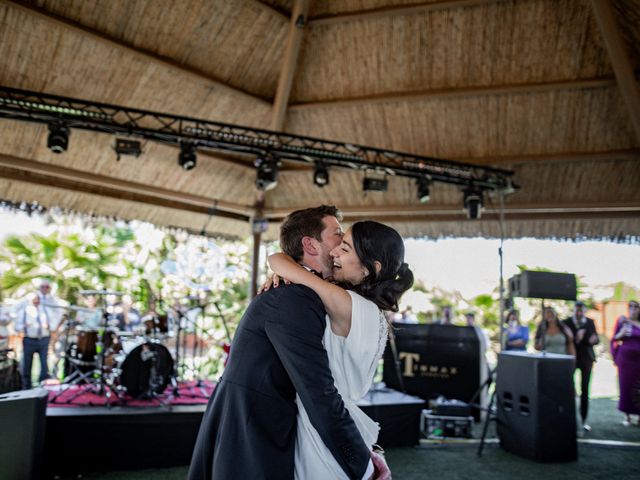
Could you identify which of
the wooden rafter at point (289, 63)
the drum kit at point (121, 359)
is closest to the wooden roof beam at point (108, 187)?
the wooden rafter at point (289, 63)

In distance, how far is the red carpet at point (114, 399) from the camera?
4.51 meters

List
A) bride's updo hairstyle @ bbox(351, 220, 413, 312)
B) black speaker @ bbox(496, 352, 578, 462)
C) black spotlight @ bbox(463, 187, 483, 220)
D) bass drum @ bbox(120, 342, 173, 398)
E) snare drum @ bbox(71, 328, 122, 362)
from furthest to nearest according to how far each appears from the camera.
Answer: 1. black spotlight @ bbox(463, 187, 483, 220)
2. snare drum @ bbox(71, 328, 122, 362)
3. bass drum @ bbox(120, 342, 173, 398)
4. black speaker @ bbox(496, 352, 578, 462)
5. bride's updo hairstyle @ bbox(351, 220, 413, 312)

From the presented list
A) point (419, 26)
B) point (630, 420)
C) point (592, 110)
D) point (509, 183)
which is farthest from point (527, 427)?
point (419, 26)

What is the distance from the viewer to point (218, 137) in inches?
240

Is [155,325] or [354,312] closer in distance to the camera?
[354,312]

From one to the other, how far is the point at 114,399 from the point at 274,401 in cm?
406

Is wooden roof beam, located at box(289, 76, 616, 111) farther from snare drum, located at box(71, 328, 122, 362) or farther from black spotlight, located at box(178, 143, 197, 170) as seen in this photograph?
snare drum, located at box(71, 328, 122, 362)

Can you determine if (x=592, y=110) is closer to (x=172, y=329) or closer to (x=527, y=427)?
(x=527, y=427)

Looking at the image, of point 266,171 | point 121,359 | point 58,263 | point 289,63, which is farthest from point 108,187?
point 58,263

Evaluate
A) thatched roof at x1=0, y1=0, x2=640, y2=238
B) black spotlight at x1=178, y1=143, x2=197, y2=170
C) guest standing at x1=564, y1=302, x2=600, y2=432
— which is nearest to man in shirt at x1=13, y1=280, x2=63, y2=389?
thatched roof at x1=0, y1=0, x2=640, y2=238

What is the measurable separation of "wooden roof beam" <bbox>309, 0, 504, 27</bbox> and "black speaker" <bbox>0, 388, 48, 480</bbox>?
5441mm

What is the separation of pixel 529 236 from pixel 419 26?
382 cm

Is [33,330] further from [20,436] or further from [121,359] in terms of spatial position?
[20,436]

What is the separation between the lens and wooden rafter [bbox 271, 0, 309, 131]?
6105mm
